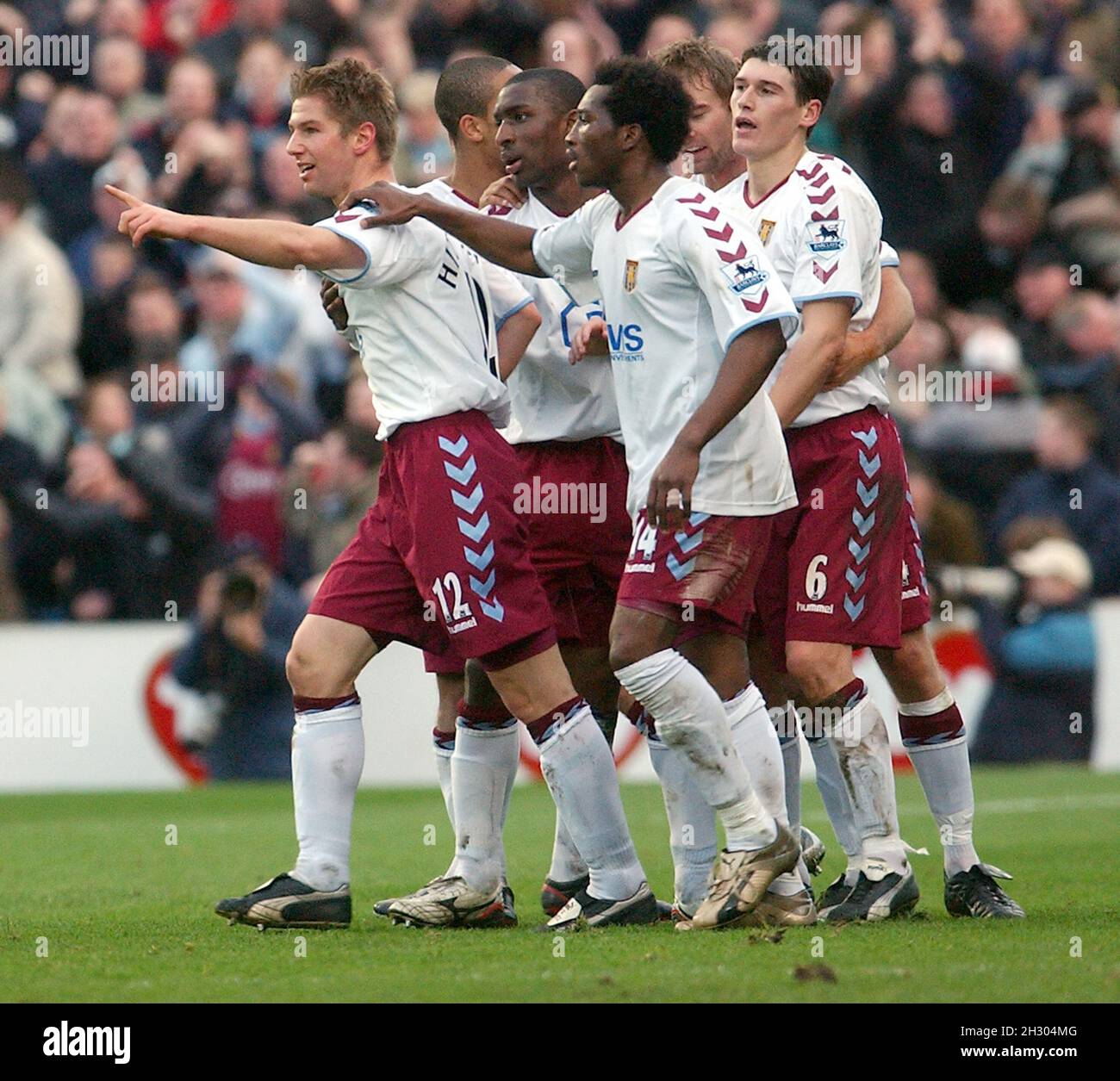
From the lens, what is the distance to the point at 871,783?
616 centimetres

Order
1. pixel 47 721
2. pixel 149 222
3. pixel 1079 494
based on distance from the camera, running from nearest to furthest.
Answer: pixel 149 222 → pixel 47 721 → pixel 1079 494

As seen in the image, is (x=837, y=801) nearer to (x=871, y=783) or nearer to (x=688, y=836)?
(x=871, y=783)

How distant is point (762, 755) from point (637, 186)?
163cm

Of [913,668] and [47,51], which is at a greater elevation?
[47,51]

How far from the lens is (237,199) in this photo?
14.0m

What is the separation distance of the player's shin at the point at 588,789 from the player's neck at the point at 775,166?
66.2 inches

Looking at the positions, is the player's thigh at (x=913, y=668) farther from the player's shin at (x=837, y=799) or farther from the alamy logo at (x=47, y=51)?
the alamy logo at (x=47, y=51)

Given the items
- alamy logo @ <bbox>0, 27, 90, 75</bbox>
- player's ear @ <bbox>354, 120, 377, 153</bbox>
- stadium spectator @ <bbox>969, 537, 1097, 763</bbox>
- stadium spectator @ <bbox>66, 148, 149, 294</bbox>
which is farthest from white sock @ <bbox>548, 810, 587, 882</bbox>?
alamy logo @ <bbox>0, 27, 90, 75</bbox>

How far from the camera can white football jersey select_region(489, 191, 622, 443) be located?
6531mm

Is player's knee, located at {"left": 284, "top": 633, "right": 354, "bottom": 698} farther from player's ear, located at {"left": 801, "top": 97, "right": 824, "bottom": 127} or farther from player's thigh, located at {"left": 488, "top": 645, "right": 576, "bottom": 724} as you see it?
player's ear, located at {"left": 801, "top": 97, "right": 824, "bottom": 127}
